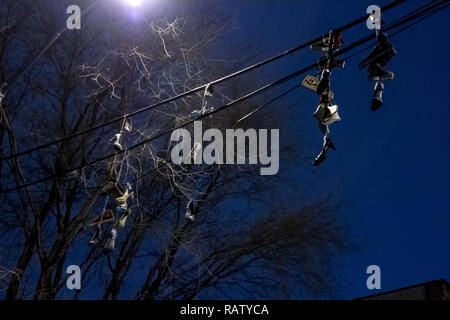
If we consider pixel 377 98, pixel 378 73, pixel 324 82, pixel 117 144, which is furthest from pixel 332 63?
pixel 117 144

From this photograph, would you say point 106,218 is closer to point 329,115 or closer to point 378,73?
point 329,115

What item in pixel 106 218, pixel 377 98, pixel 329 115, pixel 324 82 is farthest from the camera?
pixel 106 218

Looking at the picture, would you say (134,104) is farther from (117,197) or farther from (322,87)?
(322,87)

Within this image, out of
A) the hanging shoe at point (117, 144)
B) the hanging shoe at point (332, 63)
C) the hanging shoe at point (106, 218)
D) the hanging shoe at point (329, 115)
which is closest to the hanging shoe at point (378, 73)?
the hanging shoe at point (332, 63)

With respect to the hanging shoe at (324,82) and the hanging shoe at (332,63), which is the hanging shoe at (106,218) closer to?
the hanging shoe at (324,82)

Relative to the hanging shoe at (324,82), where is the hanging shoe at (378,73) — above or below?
below

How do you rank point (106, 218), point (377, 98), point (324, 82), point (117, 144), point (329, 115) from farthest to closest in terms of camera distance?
point (106, 218) < point (117, 144) < point (329, 115) < point (324, 82) < point (377, 98)

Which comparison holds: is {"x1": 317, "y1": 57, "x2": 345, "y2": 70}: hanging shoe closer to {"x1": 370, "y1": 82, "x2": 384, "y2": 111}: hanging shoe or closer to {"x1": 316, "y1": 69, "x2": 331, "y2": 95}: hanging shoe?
{"x1": 316, "y1": 69, "x2": 331, "y2": 95}: hanging shoe

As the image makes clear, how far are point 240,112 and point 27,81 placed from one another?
199 inches

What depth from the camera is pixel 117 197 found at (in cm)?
659

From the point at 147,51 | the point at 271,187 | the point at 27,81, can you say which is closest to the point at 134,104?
the point at 147,51

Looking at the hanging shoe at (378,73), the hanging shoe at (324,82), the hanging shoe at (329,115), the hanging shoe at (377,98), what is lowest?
the hanging shoe at (377,98)

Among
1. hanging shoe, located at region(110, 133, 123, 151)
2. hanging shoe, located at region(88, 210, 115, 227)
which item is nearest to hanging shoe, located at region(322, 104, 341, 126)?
hanging shoe, located at region(110, 133, 123, 151)

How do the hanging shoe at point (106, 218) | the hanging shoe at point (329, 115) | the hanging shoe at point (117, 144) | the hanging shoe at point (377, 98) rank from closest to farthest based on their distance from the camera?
the hanging shoe at point (377, 98), the hanging shoe at point (329, 115), the hanging shoe at point (117, 144), the hanging shoe at point (106, 218)
